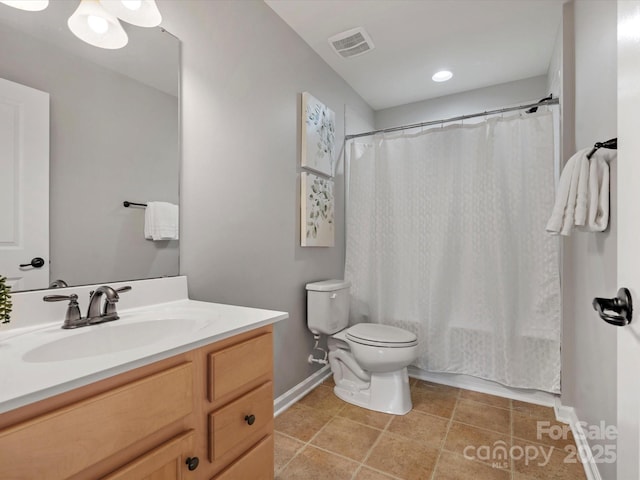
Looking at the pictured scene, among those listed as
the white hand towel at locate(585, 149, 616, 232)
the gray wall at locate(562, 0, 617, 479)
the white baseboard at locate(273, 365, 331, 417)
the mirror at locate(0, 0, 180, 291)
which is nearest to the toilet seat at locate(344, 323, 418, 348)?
the white baseboard at locate(273, 365, 331, 417)

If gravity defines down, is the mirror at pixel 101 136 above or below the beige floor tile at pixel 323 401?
above

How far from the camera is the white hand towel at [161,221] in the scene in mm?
1297

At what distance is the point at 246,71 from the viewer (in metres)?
1.73

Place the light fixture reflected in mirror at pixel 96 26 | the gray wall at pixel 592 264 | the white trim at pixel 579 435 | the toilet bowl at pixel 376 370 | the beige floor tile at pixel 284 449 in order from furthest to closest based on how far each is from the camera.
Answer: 1. the toilet bowl at pixel 376 370
2. the beige floor tile at pixel 284 449
3. the white trim at pixel 579 435
4. the gray wall at pixel 592 264
5. the light fixture reflected in mirror at pixel 96 26

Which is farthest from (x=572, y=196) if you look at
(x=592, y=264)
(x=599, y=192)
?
(x=592, y=264)

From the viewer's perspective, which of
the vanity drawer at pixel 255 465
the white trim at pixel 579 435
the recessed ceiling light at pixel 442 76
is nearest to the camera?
the vanity drawer at pixel 255 465

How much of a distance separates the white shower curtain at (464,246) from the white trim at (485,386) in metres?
0.07

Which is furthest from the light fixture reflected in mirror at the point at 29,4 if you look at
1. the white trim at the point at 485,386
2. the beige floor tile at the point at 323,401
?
the white trim at the point at 485,386

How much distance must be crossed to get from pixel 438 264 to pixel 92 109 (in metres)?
2.16

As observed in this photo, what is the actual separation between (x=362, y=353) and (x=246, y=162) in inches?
52.4

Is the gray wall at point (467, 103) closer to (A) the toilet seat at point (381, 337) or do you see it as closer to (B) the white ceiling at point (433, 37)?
(B) the white ceiling at point (433, 37)

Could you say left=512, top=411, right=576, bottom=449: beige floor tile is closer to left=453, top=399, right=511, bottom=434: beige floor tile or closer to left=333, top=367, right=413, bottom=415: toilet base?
left=453, top=399, right=511, bottom=434: beige floor tile

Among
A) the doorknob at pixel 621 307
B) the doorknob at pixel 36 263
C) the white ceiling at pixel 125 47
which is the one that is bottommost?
the doorknob at pixel 621 307

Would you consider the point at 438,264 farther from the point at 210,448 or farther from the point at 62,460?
the point at 62,460
